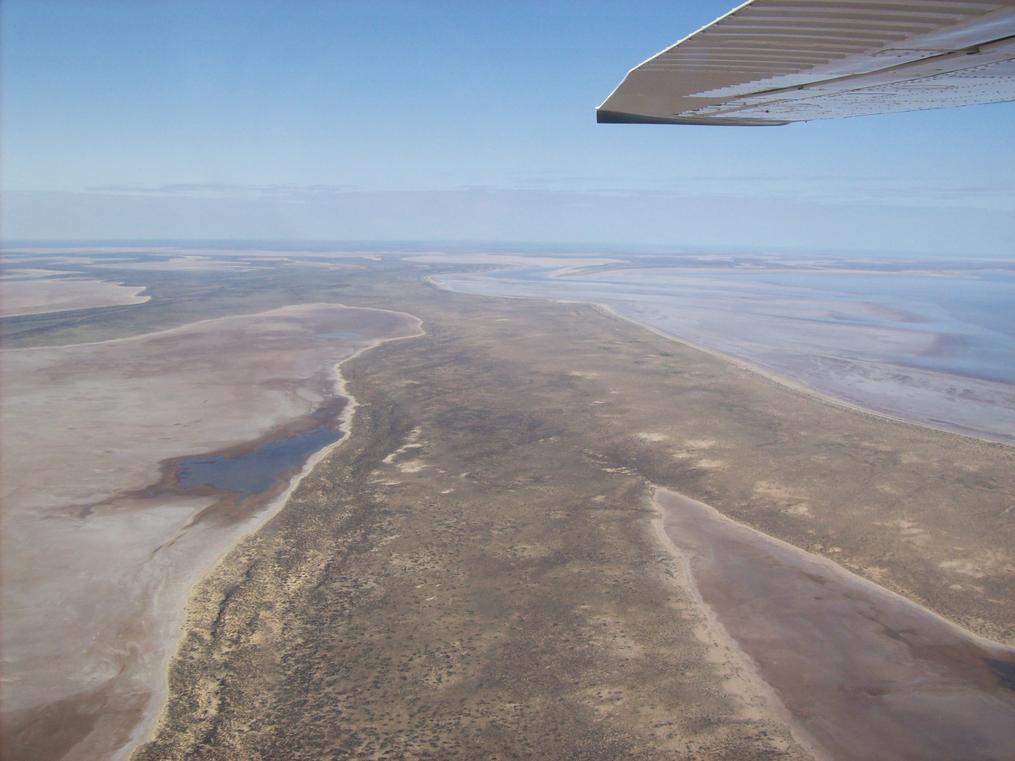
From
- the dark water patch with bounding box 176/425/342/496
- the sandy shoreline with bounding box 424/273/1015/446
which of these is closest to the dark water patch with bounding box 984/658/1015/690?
the sandy shoreline with bounding box 424/273/1015/446

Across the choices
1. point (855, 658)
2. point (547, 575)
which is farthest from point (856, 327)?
point (547, 575)

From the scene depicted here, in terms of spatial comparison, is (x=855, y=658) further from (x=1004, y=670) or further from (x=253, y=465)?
A: (x=253, y=465)

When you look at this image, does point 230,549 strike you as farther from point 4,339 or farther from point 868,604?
point 4,339

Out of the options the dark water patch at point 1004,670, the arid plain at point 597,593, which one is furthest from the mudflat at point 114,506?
the dark water patch at point 1004,670

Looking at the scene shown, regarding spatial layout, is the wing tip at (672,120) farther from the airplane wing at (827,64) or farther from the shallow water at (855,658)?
the shallow water at (855,658)

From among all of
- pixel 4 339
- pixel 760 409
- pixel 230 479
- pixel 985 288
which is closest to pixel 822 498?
pixel 760 409

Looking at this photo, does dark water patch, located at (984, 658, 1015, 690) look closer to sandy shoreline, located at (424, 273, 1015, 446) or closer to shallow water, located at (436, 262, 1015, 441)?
sandy shoreline, located at (424, 273, 1015, 446)
